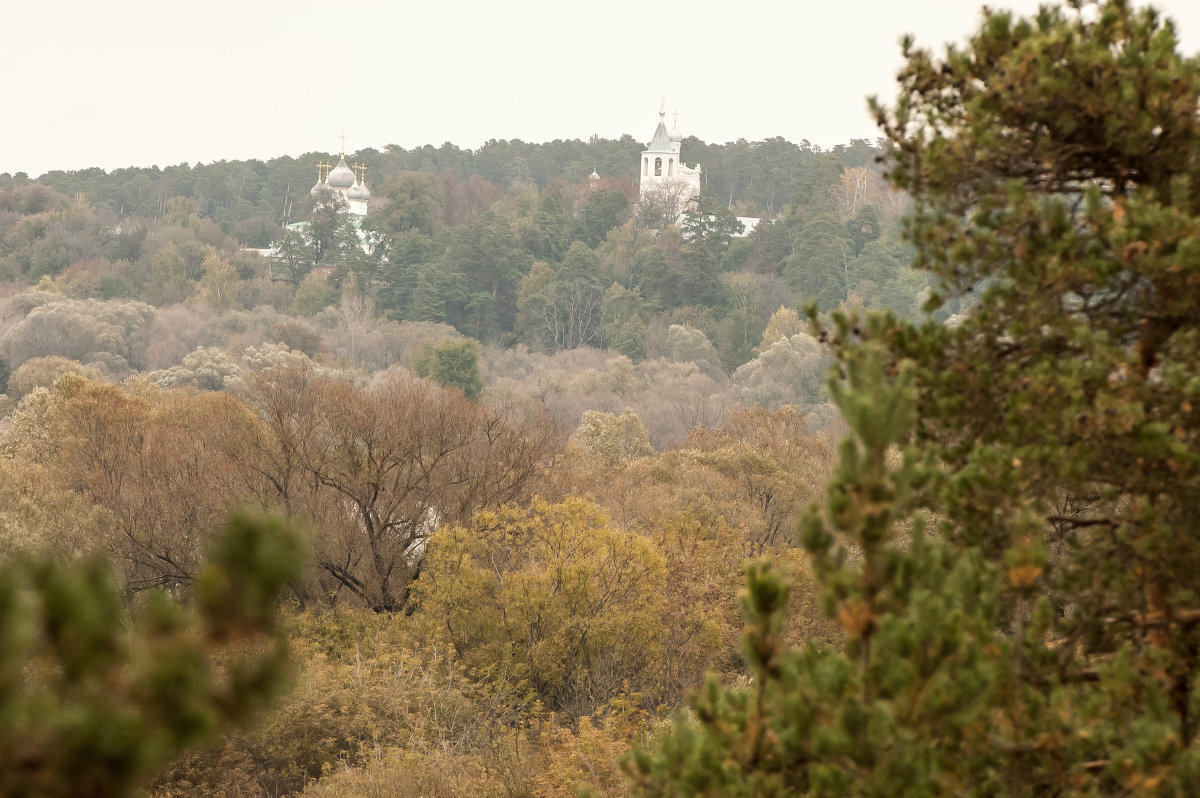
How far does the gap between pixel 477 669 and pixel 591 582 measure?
2252 mm

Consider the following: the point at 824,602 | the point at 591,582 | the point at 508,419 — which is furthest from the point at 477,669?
the point at 824,602

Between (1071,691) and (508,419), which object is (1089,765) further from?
(508,419)

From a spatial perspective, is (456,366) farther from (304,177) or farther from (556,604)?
(304,177)

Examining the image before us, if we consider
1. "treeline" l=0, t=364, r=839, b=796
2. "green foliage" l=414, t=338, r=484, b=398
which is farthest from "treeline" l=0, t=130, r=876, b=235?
"treeline" l=0, t=364, r=839, b=796

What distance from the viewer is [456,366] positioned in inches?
2325

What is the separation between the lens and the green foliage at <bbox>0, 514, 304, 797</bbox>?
7.45 ft

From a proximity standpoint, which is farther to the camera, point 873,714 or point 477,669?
point 477,669

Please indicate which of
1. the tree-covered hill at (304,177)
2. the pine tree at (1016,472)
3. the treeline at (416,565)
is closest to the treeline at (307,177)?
the tree-covered hill at (304,177)

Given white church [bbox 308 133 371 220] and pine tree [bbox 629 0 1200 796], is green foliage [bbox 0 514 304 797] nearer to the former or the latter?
pine tree [bbox 629 0 1200 796]

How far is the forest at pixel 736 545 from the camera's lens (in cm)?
423

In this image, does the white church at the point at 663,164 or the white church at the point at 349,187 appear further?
the white church at the point at 663,164

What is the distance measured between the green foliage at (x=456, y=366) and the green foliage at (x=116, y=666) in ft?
182

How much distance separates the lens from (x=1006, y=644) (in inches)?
223

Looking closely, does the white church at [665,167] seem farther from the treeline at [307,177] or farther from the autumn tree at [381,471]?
the autumn tree at [381,471]
